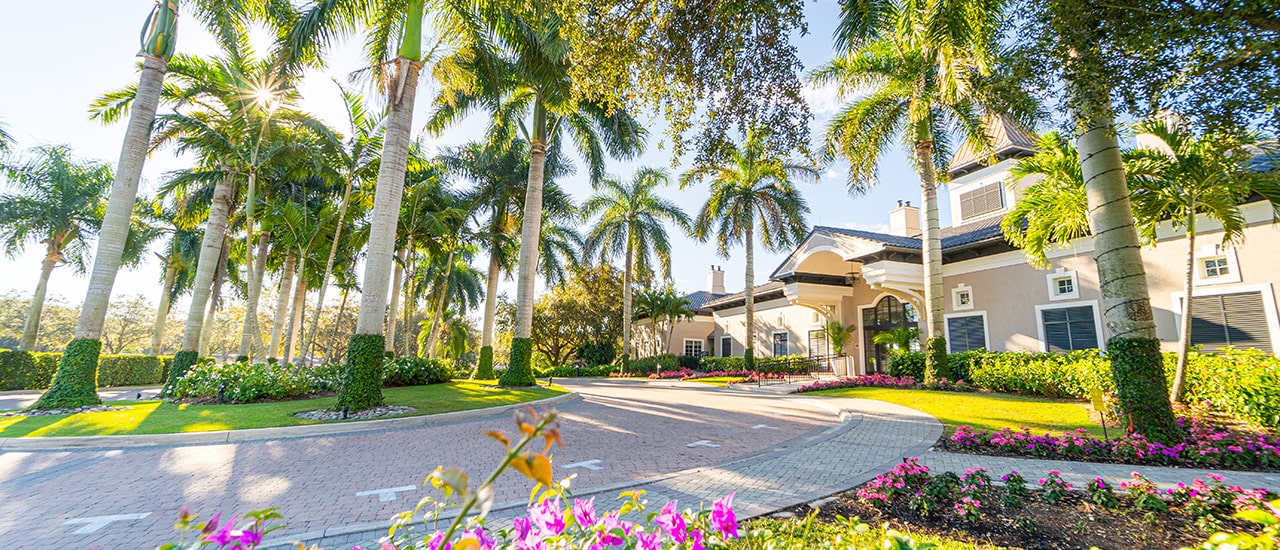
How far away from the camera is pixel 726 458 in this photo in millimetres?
6582

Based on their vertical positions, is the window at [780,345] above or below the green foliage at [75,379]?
above

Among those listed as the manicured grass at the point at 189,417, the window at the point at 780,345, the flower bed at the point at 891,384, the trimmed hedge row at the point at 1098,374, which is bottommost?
the manicured grass at the point at 189,417

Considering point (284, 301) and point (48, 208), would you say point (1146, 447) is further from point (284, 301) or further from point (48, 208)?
point (48, 208)

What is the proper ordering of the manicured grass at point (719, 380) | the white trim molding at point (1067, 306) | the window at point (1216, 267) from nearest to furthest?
1. the window at point (1216, 267)
2. the white trim molding at point (1067, 306)
3. the manicured grass at point (719, 380)

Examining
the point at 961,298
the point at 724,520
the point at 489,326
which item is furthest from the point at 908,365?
the point at 724,520

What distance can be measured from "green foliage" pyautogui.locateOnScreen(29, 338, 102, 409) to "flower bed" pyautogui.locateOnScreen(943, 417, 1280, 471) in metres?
15.7

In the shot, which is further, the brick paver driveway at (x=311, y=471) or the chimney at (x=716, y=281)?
the chimney at (x=716, y=281)

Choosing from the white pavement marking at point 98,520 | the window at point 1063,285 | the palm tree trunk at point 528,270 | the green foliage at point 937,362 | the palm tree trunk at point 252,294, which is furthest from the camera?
the palm tree trunk at point 252,294

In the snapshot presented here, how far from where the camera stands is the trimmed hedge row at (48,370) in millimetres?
16500

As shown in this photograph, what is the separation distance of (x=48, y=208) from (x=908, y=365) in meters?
34.3

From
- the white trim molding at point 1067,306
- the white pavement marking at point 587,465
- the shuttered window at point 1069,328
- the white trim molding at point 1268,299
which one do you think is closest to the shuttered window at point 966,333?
the white trim molding at point 1067,306

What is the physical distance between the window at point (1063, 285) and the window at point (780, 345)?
11.7m

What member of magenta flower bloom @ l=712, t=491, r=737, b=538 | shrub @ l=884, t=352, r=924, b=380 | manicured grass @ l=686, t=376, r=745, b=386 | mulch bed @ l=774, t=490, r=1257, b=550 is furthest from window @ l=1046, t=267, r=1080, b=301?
magenta flower bloom @ l=712, t=491, r=737, b=538

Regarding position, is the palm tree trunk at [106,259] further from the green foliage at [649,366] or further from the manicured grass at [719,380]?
the green foliage at [649,366]
